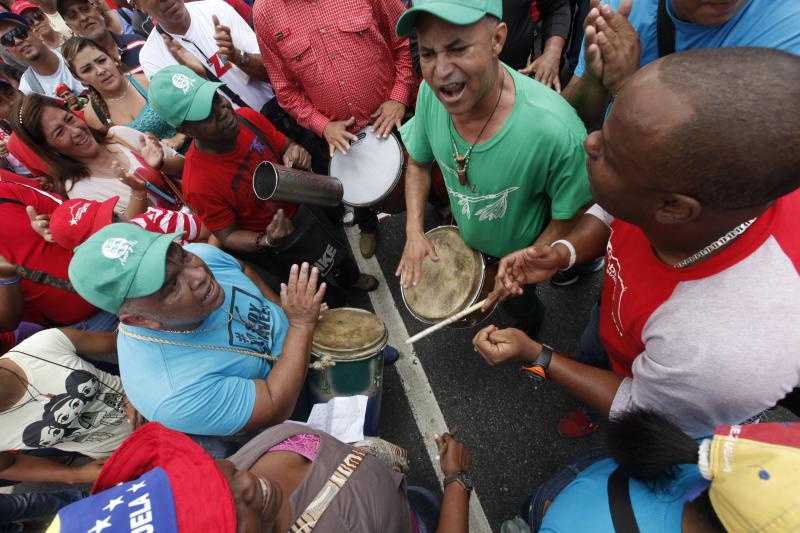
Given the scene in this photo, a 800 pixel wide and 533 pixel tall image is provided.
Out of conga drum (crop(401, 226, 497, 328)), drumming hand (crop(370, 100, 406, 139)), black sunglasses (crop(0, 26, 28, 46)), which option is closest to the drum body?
conga drum (crop(401, 226, 497, 328))

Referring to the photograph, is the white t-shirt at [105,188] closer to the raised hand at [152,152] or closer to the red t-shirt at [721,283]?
the raised hand at [152,152]

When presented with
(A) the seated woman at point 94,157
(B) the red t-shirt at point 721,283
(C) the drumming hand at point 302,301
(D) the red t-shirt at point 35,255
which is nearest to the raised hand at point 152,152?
(A) the seated woman at point 94,157

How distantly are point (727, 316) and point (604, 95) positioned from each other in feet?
5.93

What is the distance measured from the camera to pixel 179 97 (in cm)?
257

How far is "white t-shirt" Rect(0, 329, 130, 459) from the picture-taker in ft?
6.70

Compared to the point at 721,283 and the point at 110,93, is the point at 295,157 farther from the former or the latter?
the point at 721,283

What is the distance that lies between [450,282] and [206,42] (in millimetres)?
3317

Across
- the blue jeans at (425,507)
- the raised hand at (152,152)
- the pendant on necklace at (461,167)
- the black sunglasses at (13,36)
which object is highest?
the black sunglasses at (13,36)

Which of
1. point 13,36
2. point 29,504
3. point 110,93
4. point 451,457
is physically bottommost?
point 29,504

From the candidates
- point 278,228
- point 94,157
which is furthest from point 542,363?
point 94,157

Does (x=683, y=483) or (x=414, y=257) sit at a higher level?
(x=683, y=483)

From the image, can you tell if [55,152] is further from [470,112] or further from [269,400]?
[470,112]

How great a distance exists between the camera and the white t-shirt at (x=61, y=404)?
2.04m

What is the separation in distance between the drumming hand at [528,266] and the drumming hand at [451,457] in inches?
35.3
